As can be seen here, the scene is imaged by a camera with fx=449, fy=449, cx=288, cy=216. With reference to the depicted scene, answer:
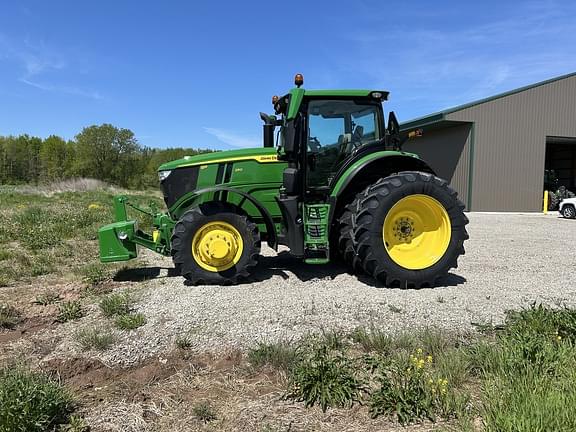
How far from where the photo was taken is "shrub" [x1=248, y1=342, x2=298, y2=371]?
342 cm

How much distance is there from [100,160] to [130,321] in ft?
154

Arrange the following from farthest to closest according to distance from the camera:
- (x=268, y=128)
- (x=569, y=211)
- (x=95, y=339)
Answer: (x=569, y=211) → (x=268, y=128) → (x=95, y=339)

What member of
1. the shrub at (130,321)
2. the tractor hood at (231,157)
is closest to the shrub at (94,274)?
the tractor hood at (231,157)

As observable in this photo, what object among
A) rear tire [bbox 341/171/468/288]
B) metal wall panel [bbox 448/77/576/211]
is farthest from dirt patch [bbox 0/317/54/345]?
metal wall panel [bbox 448/77/576/211]

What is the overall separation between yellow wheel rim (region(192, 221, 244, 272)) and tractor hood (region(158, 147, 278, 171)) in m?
1.06

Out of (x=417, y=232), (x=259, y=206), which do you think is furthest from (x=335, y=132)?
(x=417, y=232)

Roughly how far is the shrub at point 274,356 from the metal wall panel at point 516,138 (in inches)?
708

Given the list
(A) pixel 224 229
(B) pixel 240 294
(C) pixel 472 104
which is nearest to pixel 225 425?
(B) pixel 240 294

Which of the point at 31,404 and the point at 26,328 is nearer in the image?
the point at 31,404

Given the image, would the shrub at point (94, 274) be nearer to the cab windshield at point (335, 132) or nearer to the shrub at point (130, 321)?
the shrub at point (130, 321)

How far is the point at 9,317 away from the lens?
455 cm

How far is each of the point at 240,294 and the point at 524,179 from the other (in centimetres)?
1893

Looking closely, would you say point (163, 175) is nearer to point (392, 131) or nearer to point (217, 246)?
point (217, 246)

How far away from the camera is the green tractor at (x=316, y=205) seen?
18.5ft
